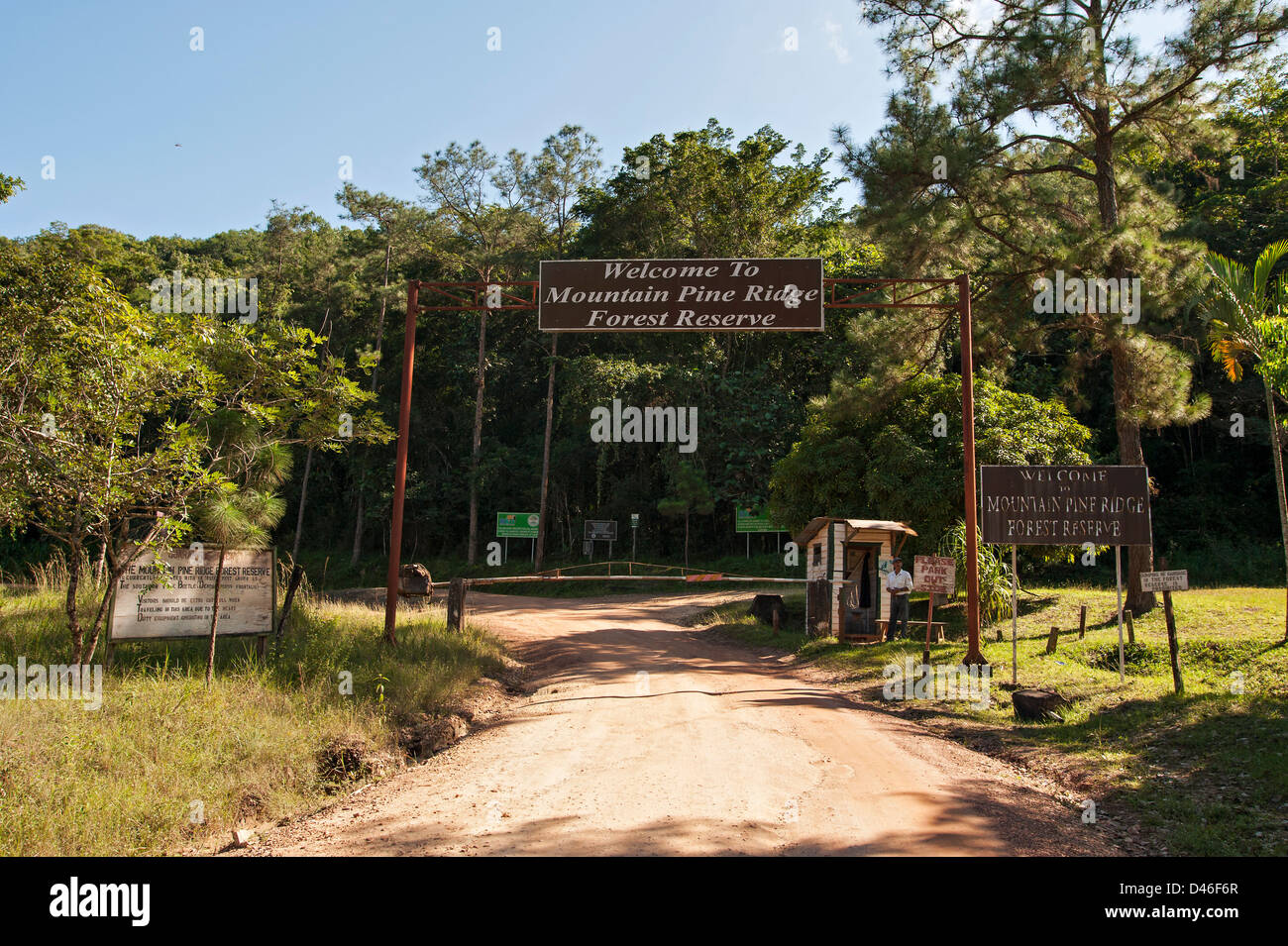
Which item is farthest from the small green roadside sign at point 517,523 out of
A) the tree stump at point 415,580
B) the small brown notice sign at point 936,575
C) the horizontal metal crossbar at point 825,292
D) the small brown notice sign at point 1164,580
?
the small brown notice sign at point 1164,580

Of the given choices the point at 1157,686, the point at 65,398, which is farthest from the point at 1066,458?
the point at 65,398

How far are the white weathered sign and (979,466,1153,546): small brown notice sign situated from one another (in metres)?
10.2

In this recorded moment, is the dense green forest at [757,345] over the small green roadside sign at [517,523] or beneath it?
over

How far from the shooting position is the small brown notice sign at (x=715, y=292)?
1270 cm

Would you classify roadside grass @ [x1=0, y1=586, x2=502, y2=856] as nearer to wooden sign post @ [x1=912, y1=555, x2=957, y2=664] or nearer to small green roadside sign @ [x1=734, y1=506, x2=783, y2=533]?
wooden sign post @ [x1=912, y1=555, x2=957, y2=664]

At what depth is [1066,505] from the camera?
11844mm

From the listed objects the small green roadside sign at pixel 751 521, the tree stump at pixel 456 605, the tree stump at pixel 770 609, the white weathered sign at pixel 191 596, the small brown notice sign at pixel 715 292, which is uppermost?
the small brown notice sign at pixel 715 292

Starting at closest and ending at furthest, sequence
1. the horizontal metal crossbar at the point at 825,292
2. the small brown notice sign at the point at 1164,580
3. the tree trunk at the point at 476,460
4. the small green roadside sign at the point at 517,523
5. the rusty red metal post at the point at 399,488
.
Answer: the small brown notice sign at the point at 1164,580, the horizontal metal crossbar at the point at 825,292, the rusty red metal post at the point at 399,488, the small green roadside sign at the point at 517,523, the tree trunk at the point at 476,460

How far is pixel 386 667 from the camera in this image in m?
11.3

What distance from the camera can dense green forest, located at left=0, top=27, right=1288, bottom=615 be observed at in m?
15.3

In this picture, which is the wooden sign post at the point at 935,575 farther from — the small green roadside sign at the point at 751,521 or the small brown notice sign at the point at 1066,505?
the small green roadside sign at the point at 751,521

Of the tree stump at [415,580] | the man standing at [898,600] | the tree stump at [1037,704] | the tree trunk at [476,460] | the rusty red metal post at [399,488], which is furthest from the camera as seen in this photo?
the tree trunk at [476,460]

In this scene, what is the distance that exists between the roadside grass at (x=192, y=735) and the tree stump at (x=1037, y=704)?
716cm

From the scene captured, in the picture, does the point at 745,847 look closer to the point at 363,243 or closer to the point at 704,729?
the point at 704,729
